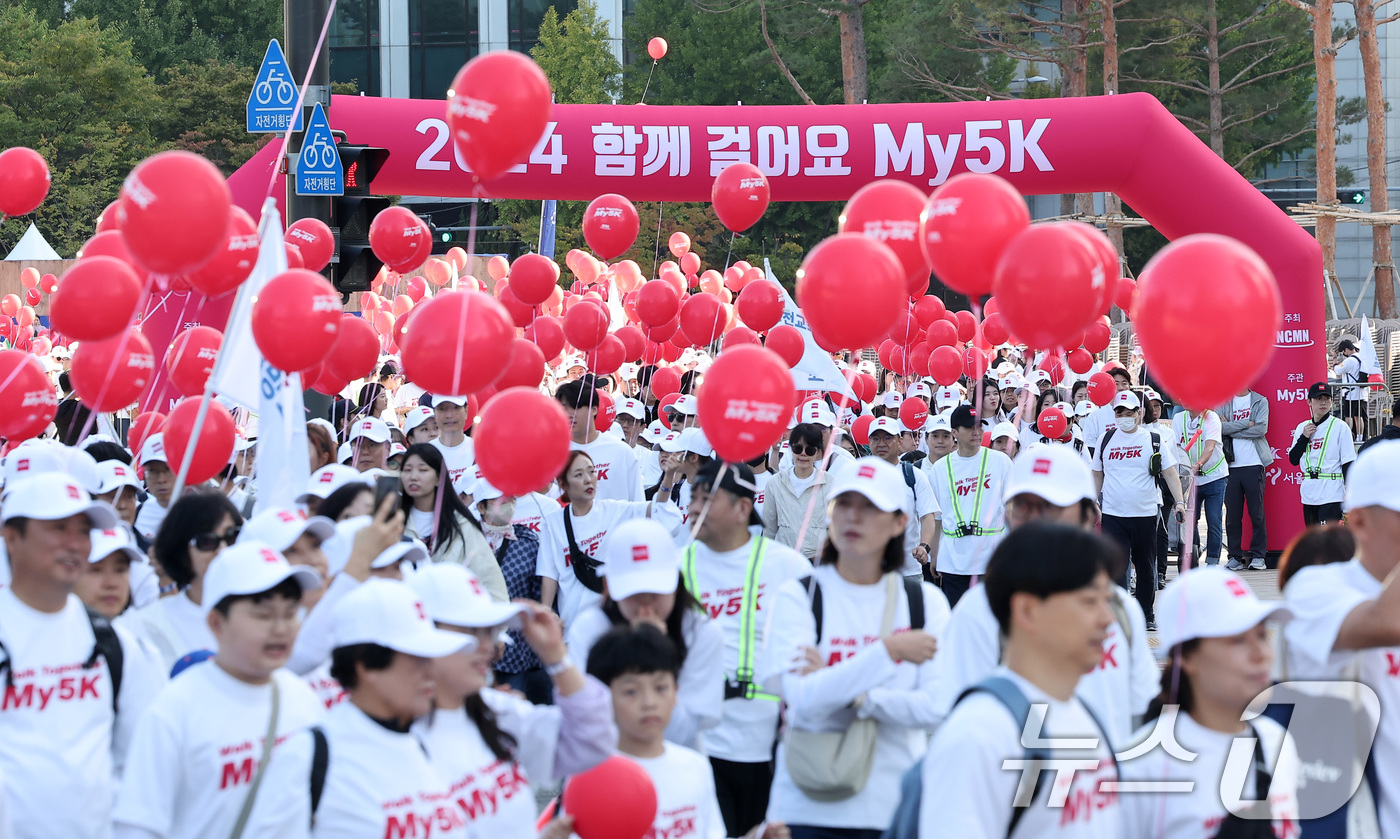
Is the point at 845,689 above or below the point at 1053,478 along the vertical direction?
below

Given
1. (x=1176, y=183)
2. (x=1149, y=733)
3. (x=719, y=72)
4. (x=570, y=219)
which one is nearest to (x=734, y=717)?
(x=1149, y=733)

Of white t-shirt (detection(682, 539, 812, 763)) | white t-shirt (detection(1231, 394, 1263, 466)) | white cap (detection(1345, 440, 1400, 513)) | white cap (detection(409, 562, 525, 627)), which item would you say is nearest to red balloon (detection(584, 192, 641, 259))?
white t-shirt (detection(682, 539, 812, 763))

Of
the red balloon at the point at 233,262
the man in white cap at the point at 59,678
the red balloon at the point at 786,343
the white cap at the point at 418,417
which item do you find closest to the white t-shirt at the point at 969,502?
the red balloon at the point at 786,343

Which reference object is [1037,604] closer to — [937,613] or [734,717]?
[937,613]

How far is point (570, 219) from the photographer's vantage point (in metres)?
33.0

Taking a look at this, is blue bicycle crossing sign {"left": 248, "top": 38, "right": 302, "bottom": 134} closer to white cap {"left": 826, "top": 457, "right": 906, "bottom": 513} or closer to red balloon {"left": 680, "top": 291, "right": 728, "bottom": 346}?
red balloon {"left": 680, "top": 291, "right": 728, "bottom": 346}

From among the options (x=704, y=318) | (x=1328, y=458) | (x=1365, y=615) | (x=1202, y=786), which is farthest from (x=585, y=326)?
(x=1202, y=786)

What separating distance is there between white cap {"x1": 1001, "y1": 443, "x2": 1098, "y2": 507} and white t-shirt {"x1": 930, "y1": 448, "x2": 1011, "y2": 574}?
3.95m

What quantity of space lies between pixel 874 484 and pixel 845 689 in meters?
0.63

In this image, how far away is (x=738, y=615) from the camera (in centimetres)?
497

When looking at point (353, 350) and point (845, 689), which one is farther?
point (353, 350)

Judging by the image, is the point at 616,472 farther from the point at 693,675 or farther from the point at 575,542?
the point at 693,675

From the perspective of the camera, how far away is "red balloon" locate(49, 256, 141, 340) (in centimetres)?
612

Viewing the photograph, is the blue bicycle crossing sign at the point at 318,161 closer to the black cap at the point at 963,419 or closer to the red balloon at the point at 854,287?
the black cap at the point at 963,419
